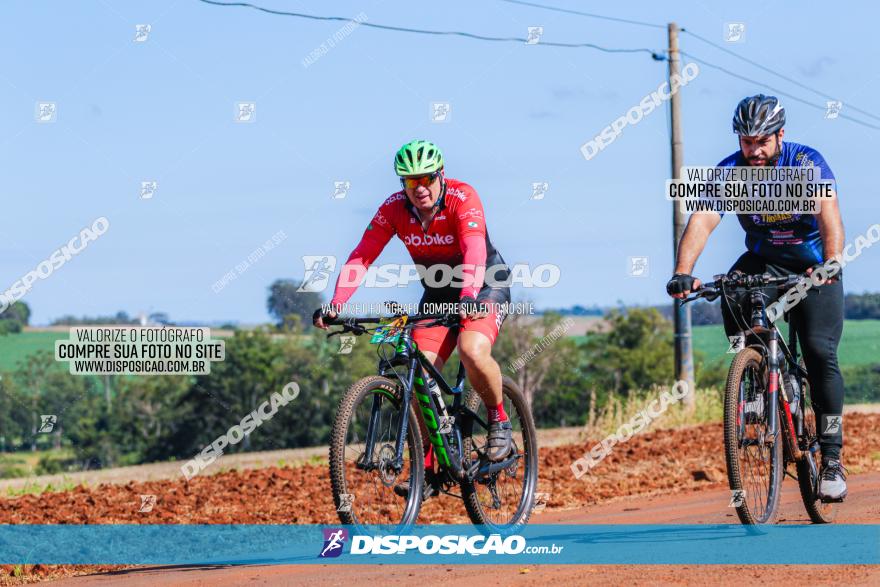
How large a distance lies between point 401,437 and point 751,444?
218 centimetres

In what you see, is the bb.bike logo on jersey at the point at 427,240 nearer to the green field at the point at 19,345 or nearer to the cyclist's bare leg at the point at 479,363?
the cyclist's bare leg at the point at 479,363

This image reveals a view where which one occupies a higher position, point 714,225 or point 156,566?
point 714,225

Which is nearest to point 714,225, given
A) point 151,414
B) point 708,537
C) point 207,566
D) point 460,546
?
point 708,537

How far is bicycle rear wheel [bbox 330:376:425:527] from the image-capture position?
23.7 feet

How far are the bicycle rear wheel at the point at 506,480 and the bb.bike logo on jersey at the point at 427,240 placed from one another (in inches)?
44.2

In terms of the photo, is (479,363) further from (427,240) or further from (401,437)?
(427,240)

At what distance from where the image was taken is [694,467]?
13773mm

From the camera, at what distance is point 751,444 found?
7812mm

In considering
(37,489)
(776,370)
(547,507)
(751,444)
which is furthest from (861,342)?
(751,444)

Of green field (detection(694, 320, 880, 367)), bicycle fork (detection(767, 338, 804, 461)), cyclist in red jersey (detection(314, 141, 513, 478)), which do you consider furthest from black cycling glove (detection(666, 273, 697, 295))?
green field (detection(694, 320, 880, 367))

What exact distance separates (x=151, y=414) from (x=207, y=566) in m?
71.9

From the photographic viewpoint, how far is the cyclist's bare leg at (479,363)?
7.96 m

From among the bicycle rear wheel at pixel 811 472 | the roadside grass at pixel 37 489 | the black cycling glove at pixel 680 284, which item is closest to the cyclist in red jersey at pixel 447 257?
the black cycling glove at pixel 680 284

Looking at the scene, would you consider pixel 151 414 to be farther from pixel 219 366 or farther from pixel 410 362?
pixel 410 362
